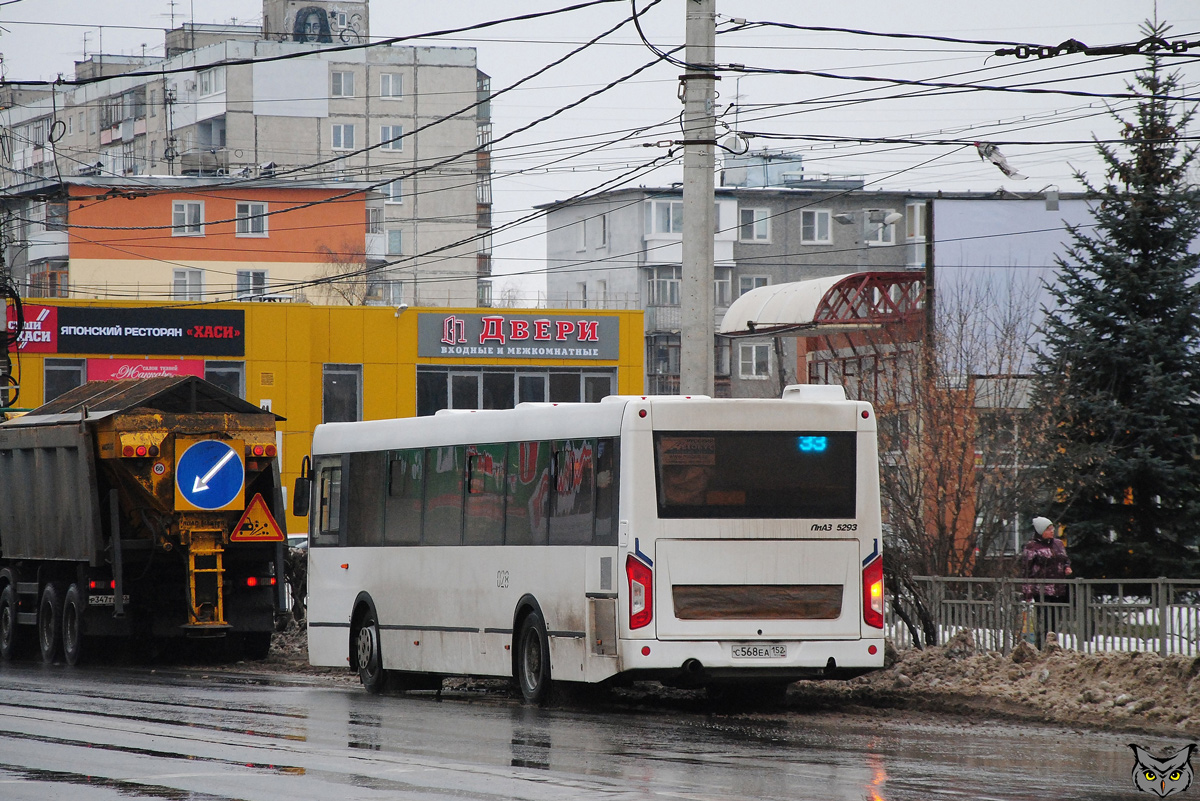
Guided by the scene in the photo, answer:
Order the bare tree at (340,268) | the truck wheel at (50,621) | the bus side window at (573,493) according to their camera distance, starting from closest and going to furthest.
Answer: the bus side window at (573,493), the truck wheel at (50,621), the bare tree at (340,268)

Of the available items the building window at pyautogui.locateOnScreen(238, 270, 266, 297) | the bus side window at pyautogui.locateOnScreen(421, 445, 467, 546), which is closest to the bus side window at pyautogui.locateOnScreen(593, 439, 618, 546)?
the bus side window at pyautogui.locateOnScreen(421, 445, 467, 546)

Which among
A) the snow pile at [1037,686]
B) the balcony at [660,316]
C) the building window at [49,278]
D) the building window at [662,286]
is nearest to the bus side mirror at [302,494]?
the snow pile at [1037,686]

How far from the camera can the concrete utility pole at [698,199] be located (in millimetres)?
18344

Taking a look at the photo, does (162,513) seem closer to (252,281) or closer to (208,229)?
(252,281)

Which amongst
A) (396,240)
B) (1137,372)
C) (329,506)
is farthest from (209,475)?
(396,240)

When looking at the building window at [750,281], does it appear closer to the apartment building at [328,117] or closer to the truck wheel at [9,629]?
the apartment building at [328,117]

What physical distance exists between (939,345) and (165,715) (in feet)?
53.4

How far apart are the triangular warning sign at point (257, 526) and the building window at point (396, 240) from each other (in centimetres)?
7324

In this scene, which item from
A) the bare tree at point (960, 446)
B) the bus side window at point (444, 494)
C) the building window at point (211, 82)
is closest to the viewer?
the bus side window at point (444, 494)

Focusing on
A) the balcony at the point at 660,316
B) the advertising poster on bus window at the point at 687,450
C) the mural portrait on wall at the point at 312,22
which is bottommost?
the advertising poster on bus window at the point at 687,450

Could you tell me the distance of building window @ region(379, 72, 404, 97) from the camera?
95125 millimetres

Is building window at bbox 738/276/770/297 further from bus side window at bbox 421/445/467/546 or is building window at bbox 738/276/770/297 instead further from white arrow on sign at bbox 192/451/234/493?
bus side window at bbox 421/445/467/546

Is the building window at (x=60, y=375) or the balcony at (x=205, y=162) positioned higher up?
the balcony at (x=205, y=162)

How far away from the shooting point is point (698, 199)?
18.5 m
